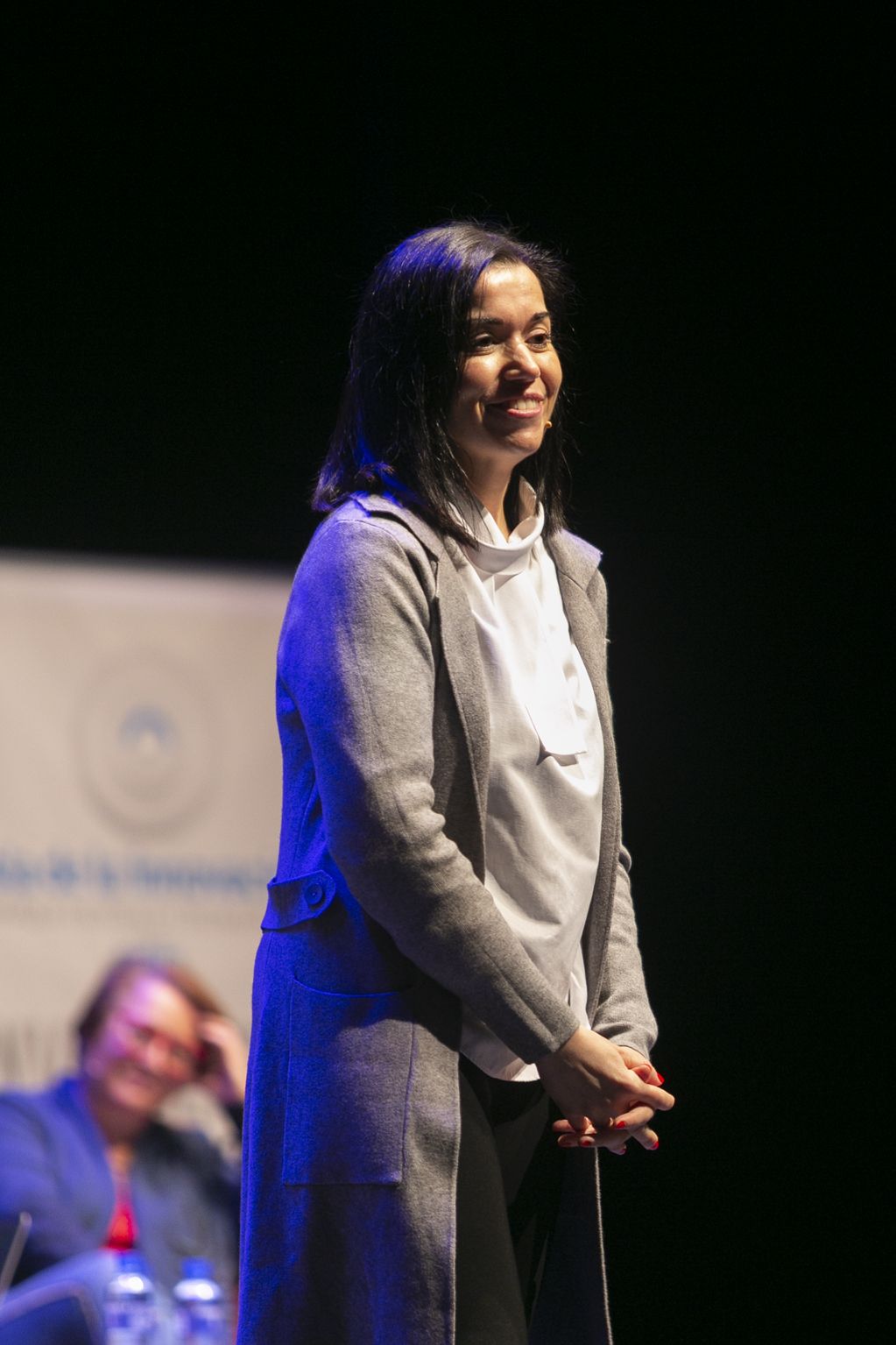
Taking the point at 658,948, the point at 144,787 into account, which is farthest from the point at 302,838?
the point at 658,948

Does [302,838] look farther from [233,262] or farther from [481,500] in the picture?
[233,262]

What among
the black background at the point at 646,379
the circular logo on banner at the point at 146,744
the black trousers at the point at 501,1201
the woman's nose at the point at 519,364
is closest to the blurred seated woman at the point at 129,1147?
the circular logo on banner at the point at 146,744

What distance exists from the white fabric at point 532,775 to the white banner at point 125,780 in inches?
62.9

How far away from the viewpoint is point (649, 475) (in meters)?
3.29

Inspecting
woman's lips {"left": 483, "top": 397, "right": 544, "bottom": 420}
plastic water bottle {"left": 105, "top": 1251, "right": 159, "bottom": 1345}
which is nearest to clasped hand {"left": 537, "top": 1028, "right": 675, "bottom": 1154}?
woman's lips {"left": 483, "top": 397, "right": 544, "bottom": 420}

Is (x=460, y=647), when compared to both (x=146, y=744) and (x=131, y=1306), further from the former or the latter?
(x=131, y=1306)

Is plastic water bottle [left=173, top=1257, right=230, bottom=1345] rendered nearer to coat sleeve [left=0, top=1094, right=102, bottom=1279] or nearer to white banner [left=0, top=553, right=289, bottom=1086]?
coat sleeve [left=0, top=1094, right=102, bottom=1279]

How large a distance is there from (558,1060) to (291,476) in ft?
6.57

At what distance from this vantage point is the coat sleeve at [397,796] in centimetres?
129

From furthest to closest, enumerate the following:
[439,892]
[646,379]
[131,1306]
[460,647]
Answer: [646,379] → [131,1306] → [460,647] → [439,892]

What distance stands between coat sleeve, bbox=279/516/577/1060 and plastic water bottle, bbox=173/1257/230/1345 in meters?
1.83

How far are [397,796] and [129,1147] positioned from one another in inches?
75.1

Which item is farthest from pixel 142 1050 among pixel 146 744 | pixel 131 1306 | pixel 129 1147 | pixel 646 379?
pixel 646 379

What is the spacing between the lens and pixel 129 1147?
2936 millimetres
